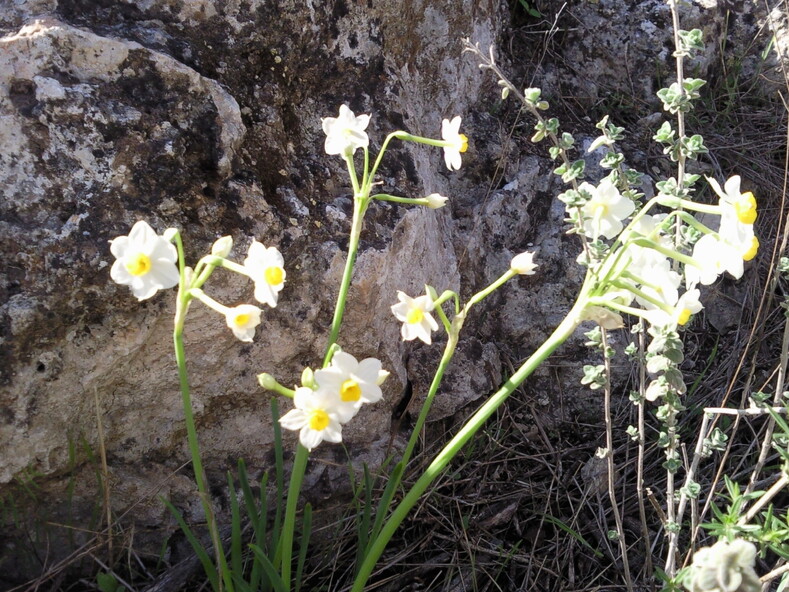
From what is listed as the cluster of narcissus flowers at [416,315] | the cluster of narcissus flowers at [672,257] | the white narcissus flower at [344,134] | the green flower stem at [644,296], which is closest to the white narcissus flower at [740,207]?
the cluster of narcissus flowers at [672,257]

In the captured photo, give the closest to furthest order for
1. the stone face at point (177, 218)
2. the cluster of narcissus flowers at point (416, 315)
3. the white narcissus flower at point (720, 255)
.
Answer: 1. the white narcissus flower at point (720, 255)
2. the cluster of narcissus flowers at point (416, 315)
3. the stone face at point (177, 218)

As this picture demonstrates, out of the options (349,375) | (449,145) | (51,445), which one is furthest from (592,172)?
(51,445)

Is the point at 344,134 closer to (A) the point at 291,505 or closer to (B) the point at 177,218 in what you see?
(B) the point at 177,218

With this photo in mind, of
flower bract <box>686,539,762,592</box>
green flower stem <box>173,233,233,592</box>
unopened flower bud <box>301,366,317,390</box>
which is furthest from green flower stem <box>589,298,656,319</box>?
green flower stem <box>173,233,233,592</box>

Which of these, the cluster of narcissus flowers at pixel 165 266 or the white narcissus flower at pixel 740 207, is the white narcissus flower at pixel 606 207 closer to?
the white narcissus flower at pixel 740 207

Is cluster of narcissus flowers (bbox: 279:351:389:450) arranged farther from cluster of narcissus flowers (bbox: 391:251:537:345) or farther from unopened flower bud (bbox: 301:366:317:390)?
Answer: cluster of narcissus flowers (bbox: 391:251:537:345)

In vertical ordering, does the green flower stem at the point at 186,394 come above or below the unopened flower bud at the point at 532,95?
below

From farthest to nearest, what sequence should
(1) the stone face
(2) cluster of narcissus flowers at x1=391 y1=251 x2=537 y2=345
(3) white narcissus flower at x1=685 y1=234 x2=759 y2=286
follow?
(1) the stone face → (2) cluster of narcissus flowers at x1=391 y1=251 x2=537 y2=345 → (3) white narcissus flower at x1=685 y1=234 x2=759 y2=286

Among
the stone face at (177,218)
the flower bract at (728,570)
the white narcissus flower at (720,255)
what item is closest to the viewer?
the flower bract at (728,570)
